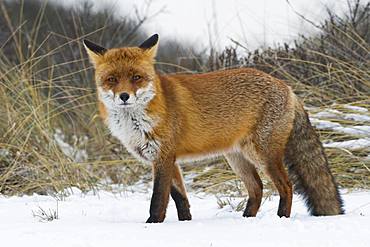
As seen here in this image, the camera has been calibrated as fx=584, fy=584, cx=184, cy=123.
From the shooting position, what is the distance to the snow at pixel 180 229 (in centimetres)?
321

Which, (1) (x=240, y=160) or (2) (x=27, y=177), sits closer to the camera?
(1) (x=240, y=160)

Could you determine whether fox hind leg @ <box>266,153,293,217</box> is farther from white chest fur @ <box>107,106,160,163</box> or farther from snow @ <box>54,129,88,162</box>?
snow @ <box>54,129,88,162</box>

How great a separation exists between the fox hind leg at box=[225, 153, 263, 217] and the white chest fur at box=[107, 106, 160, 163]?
91cm

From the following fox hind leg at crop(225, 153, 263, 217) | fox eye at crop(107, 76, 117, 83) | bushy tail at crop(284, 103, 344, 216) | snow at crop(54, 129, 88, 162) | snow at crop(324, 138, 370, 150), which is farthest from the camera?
snow at crop(54, 129, 88, 162)

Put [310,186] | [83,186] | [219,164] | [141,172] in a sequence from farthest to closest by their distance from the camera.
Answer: [141,172] → [219,164] → [83,186] → [310,186]

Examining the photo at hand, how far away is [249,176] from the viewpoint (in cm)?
493

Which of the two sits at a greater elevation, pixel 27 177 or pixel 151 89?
pixel 151 89

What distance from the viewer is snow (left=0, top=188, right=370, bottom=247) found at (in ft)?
10.5

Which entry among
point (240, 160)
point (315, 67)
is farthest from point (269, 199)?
point (315, 67)

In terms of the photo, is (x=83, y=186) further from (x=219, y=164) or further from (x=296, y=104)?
(x=296, y=104)

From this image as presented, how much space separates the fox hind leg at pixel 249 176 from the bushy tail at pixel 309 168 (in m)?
0.29

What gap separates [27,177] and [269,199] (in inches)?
112

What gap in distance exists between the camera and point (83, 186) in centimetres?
652

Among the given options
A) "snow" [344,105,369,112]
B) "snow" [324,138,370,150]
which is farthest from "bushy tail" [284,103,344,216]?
"snow" [344,105,369,112]
